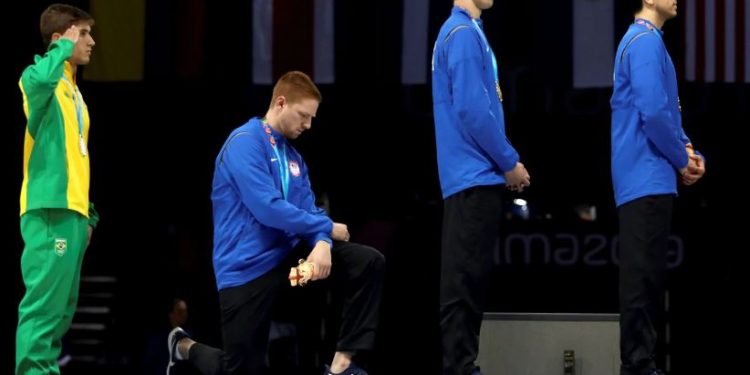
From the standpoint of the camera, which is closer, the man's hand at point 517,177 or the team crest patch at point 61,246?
the man's hand at point 517,177

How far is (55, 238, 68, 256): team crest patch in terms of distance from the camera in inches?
222

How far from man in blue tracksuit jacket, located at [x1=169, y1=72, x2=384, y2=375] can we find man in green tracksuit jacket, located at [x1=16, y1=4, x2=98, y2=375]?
63 centimetres

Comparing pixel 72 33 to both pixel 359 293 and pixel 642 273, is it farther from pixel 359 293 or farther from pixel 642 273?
pixel 642 273

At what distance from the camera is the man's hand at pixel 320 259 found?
539cm

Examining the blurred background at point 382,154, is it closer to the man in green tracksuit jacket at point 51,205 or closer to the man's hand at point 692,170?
the man in green tracksuit jacket at point 51,205

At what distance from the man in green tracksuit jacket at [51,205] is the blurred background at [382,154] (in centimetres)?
334

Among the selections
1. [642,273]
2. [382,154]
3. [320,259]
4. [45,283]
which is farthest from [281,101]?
[382,154]

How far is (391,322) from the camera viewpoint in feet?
35.5

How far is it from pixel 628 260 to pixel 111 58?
5.00m

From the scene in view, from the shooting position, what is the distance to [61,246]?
5652 millimetres

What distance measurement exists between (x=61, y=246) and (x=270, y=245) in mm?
901

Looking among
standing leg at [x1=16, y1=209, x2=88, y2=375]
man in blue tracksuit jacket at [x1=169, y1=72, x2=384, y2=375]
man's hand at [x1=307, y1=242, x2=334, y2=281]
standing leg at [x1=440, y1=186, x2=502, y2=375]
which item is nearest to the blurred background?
standing leg at [x1=16, y1=209, x2=88, y2=375]

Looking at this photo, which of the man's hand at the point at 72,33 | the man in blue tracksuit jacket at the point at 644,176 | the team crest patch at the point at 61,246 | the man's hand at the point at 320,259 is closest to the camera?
the man's hand at the point at 320,259

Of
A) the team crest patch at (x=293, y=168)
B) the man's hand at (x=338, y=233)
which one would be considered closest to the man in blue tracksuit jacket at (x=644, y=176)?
the man's hand at (x=338, y=233)
